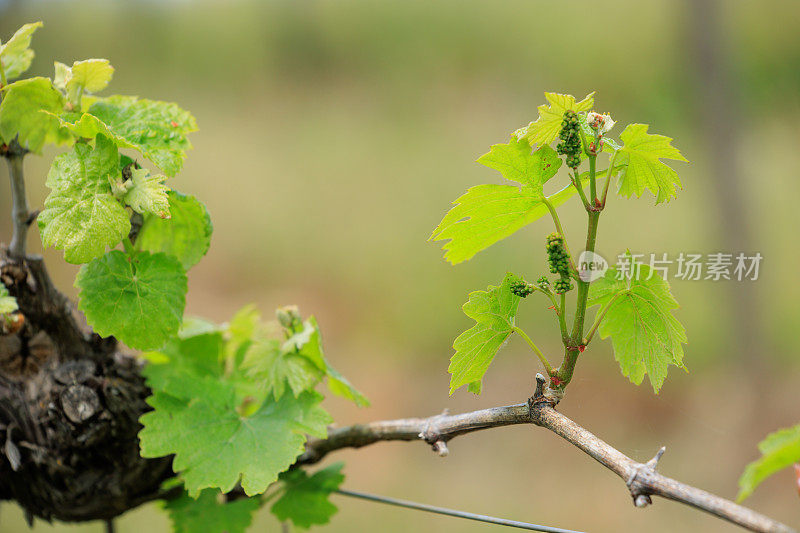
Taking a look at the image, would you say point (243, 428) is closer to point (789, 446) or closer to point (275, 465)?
point (275, 465)

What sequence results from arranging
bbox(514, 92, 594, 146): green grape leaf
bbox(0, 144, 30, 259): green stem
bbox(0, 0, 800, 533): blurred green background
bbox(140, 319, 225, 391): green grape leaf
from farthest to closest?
bbox(0, 0, 800, 533): blurred green background
bbox(140, 319, 225, 391): green grape leaf
bbox(0, 144, 30, 259): green stem
bbox(514, 92, 594, 146): green grape leaf

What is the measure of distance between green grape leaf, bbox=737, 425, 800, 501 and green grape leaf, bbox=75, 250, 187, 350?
35 centimetres

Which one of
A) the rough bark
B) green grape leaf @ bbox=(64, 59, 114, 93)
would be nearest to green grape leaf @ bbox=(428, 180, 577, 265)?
the rough bark

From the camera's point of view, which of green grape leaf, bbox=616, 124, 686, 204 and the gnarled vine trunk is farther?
the gnarled vine trunk

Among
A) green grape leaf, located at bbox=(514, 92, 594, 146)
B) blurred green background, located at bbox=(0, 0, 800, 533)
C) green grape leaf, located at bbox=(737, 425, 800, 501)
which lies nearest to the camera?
green grape leaf, located at bbox=(737, 425, 800, 501)

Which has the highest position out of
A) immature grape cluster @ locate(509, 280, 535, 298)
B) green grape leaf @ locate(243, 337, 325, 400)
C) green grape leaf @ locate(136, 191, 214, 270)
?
immature grape cluster @ locate(509, 280, 535, 298)

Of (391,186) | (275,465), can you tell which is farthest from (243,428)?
(391,186)

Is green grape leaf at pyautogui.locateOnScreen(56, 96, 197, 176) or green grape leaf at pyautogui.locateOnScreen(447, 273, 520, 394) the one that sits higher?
green grape leaf at pyautogui.locateOnScreen(56, 96, 197, 176)

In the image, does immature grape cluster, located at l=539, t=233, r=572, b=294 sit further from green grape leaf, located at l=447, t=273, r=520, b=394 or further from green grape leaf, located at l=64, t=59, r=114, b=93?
green grape leaf, located at l=64, t=59, r=114, b=93

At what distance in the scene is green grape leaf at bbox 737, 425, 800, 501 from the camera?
248 millimetres

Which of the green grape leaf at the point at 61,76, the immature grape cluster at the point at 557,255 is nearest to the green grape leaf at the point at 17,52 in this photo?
the green grape leaf at the point at 61,76

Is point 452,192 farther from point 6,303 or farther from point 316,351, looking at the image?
point 6,303

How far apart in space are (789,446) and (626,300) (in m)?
0.16

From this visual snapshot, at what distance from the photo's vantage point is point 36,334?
0.56 meters
